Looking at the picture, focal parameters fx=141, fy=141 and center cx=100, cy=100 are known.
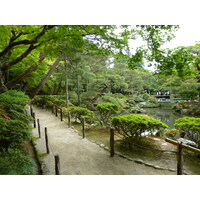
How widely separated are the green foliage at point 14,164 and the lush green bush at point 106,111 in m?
4.27

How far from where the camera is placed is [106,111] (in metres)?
6.65

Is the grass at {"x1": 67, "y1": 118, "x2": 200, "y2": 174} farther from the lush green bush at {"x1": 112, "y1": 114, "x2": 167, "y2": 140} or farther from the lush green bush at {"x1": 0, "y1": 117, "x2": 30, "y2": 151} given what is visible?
the lush green bush at {"x1": 0, "y1": 117, "x2": 30, "y2": 151}

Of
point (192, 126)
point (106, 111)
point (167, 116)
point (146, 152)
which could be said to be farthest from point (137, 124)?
point (167, 116)

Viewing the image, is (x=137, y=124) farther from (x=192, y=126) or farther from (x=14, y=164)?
(x=14, y=164)

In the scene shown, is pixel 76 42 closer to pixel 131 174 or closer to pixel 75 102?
pixel 131 174

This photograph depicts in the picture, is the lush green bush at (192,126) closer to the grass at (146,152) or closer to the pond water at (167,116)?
the grass at (146,152)

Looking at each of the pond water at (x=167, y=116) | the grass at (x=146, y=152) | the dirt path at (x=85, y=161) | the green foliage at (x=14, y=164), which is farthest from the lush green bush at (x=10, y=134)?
the pond water at (x=167, y=116)

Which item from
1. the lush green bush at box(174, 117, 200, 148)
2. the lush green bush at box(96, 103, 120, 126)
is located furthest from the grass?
the lush green bush at box(96, 103, 120, 126)

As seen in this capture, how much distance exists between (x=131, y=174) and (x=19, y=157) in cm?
200

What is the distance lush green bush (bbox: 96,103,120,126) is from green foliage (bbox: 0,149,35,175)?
4272 millimetres

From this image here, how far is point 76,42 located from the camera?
3.46m

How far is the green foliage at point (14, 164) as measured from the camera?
207cm

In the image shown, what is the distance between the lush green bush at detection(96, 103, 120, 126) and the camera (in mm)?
6320

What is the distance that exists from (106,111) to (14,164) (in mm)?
4813
